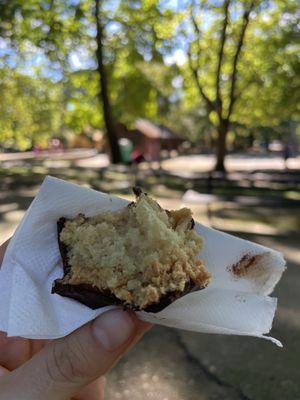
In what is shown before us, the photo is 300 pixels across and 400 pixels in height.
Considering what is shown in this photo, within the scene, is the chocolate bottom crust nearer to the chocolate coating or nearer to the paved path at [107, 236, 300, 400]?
A: the chocolate coating

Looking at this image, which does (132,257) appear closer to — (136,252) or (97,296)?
(136,252)

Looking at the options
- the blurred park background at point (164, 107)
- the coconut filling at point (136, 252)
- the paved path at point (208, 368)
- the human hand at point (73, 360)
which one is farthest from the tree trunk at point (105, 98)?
the human hand at point (73, 360)

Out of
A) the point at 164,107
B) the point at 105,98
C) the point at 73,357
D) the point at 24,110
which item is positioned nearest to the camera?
the point at 73,357

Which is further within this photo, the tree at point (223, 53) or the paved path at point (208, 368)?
the tree at point (223, 53)

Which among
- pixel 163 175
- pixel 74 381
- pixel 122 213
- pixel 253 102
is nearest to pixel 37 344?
pixel 74 381

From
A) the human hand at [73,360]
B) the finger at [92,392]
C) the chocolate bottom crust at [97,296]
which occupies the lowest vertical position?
the finger at [92,392]

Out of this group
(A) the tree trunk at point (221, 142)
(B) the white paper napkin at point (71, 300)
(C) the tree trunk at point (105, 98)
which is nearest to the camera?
(B) the white paper napkin at point (71, 300)

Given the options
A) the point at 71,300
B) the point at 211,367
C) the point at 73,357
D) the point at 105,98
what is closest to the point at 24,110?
the point at 105,98

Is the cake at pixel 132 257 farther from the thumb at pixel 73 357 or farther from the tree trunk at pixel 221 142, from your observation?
the tree trunk at pixel 221 142
